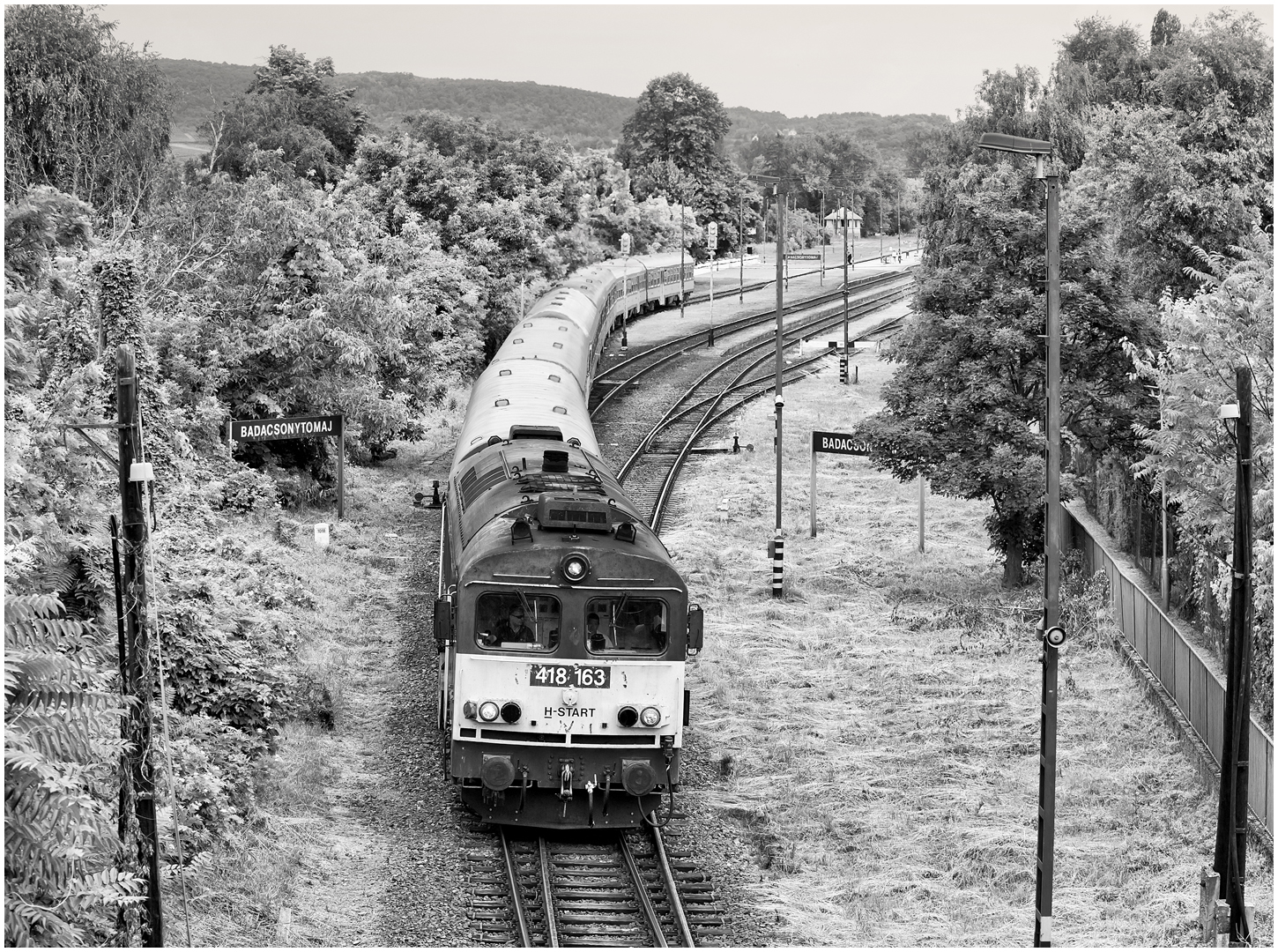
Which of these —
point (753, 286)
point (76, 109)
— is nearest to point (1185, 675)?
point (76, 109)

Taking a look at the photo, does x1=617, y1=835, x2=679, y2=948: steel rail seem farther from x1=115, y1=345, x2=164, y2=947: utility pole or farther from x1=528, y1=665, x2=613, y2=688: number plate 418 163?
x1=115, y1=345, x2=164, y2=947: utility pole

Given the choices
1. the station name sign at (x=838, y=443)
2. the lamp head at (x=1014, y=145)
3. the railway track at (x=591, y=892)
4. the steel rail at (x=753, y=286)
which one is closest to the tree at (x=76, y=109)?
the station name sign at (x=838, y=443)

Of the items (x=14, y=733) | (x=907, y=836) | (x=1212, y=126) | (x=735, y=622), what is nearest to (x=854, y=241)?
(x=1212, y=126)

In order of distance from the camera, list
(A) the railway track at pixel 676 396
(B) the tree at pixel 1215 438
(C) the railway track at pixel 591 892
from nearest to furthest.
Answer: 1. (C) the railway track at pixel 591 892
2. (B) the tree at pixel 1215 438
3. (A) the railway track at pixel 676 396

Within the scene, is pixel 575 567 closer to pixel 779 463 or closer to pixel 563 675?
pixel 563 675

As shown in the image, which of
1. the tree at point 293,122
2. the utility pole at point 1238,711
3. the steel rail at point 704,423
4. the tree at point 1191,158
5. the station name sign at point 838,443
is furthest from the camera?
the tree at point 293,122

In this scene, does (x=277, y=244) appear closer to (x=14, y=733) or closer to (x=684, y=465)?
(x=684, y=465)

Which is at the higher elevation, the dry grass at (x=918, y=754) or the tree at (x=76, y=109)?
the tree at (x=76, y=109)

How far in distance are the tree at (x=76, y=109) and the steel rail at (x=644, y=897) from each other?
34181 mm

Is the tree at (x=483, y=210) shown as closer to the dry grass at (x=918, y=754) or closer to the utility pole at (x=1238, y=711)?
the dry grass at (x=918, y=754)

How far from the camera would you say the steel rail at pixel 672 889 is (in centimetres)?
1416

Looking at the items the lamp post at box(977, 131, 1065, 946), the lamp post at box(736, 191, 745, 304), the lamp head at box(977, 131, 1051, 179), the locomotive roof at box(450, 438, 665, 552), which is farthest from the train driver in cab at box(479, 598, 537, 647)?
the lamp post at box(736, 191, 745, 304)

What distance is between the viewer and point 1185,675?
20.0 meters

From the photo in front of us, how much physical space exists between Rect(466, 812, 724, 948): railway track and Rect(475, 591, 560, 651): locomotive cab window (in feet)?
7.65
